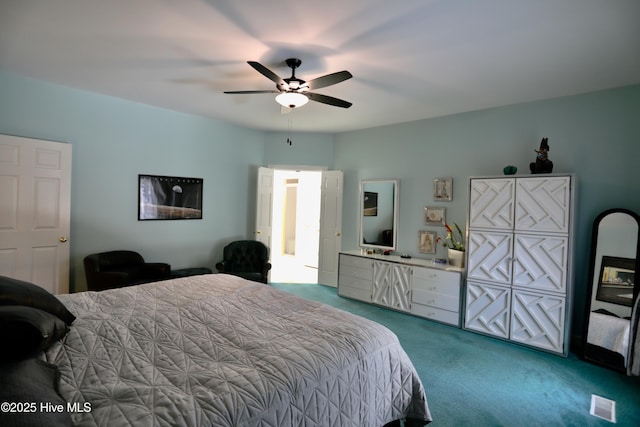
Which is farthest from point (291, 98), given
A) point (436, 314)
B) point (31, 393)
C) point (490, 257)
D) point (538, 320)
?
point (538, 320)

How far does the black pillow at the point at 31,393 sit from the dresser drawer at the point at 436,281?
3.78m

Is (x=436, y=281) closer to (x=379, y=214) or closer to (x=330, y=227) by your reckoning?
(x=379, y=214)

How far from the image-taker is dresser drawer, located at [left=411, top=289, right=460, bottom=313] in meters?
3.91

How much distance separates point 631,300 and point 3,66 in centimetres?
652

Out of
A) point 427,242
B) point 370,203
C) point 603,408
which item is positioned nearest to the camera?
point 603,408

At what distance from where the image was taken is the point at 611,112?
3.34 m

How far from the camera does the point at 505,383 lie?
8.82ft

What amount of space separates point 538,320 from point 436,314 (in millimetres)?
1093

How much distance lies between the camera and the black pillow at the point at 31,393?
0.91 metres

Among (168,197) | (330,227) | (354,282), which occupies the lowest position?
(354,282)

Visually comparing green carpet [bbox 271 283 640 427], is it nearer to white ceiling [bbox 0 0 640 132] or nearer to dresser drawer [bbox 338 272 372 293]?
dresser drawer [bbox 338 272 372 293]

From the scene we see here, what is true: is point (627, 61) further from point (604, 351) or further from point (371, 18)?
point (604, 351)

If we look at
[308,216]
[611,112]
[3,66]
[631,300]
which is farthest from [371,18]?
[308,216]

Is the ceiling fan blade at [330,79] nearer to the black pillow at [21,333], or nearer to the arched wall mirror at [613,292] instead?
the black pillow at [21,333]
